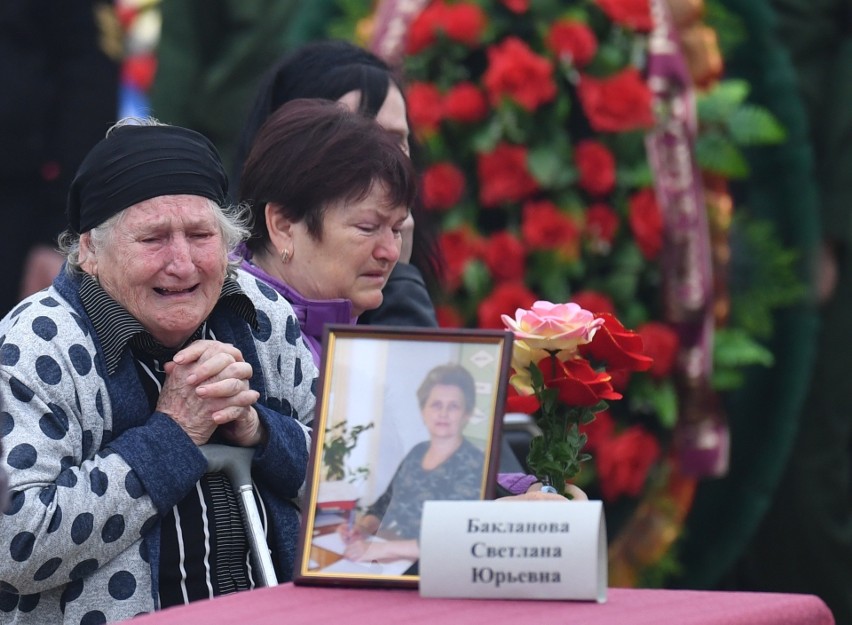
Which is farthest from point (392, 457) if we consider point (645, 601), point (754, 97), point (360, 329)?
point (754, 97)

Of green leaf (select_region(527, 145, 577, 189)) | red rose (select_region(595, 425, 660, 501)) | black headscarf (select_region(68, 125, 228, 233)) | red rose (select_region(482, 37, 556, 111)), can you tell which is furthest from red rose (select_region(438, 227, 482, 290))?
black headscarf (select_region(68, 125, 228, 233))

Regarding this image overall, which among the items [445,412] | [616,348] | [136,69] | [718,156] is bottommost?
[445,412]

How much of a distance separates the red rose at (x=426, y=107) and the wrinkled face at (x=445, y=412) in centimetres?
248

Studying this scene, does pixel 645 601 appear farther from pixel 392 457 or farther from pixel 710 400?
pixel 710 400

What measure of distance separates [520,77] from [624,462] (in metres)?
1.08

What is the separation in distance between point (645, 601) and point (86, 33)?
3.55 metres

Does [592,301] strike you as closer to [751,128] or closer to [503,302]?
[503,302]

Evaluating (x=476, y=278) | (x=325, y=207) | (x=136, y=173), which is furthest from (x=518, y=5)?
(x=136, y=173)

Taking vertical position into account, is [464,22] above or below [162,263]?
above

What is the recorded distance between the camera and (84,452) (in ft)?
8.22

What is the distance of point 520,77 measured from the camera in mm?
4504

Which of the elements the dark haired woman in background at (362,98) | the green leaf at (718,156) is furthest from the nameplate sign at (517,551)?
the green leaf at (718,156)

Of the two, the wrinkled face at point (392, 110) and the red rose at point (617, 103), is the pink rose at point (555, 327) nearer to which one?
the wrinkled face at point (392, 110)

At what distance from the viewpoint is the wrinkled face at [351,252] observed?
3.04 m
